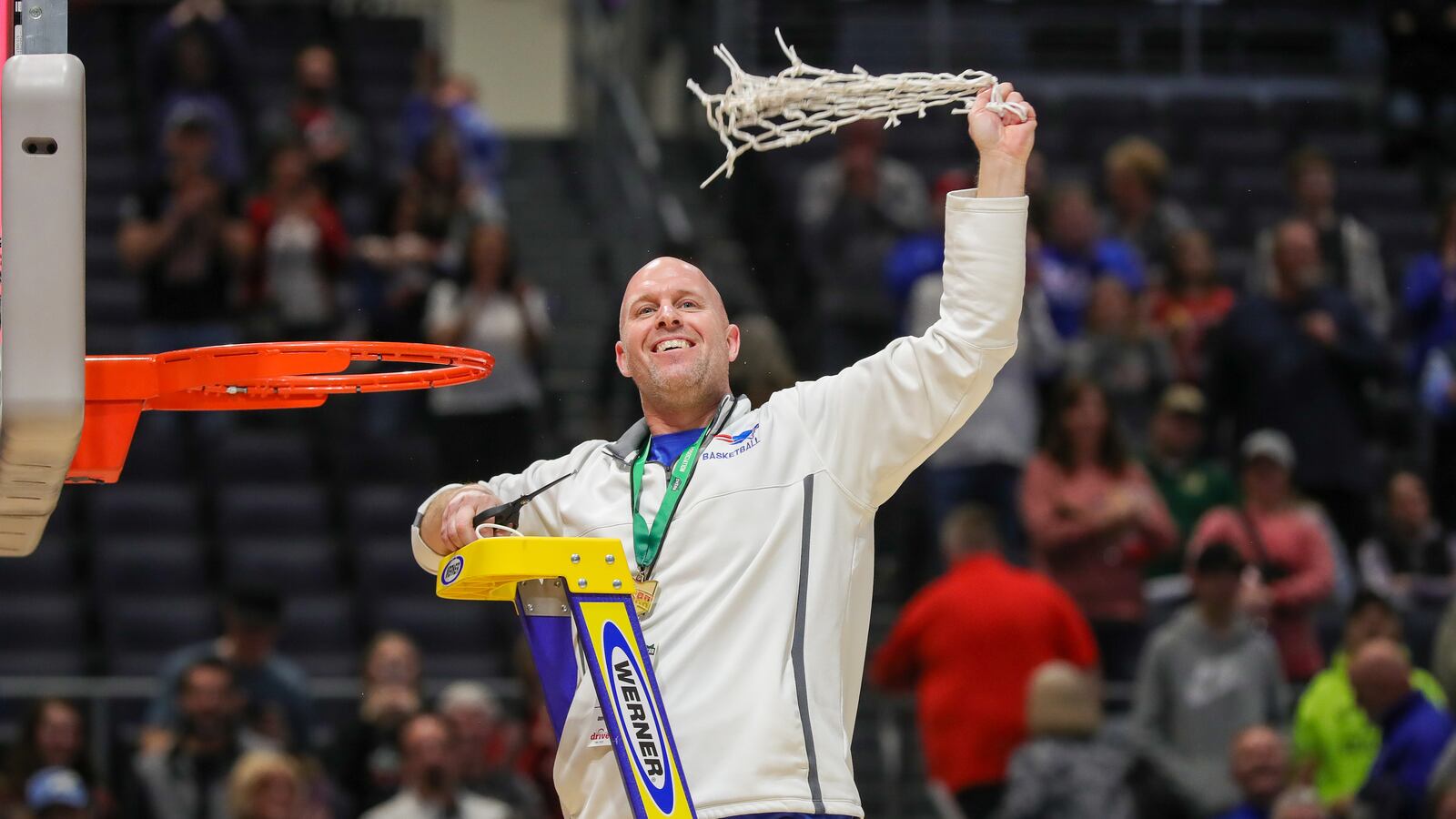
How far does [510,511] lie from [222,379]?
70 centimetres

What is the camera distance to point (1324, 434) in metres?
11.6

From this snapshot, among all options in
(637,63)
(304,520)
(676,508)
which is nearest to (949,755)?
(304,520)

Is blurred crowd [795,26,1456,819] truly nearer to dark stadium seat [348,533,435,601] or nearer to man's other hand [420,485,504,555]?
dark stadium seat [348,533,435,601]

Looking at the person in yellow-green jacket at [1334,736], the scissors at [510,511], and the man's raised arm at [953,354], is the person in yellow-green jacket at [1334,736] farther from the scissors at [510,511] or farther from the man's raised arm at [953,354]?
the scissors at [510,511]

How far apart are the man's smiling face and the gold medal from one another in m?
0.43

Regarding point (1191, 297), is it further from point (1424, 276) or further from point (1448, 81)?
point (1448, 81)

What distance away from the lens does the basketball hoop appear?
4383 millimetres

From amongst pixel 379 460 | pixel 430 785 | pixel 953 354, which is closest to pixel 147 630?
pixel 379 460

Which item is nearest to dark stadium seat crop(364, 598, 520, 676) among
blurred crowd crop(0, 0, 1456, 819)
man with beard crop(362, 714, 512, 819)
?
blurred crowd crop(0, 0, 1456, 819)

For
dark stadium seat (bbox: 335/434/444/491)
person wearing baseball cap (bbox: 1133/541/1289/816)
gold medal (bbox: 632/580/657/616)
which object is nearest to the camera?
gold medal (bbox: 632/580/657/616)

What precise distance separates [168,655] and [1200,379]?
530 centimetres

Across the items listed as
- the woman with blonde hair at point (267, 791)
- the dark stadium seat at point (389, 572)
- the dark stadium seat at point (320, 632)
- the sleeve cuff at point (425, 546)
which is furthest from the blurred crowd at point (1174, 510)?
the sleeve cuff at point (425, 546)

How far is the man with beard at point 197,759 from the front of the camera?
31.0ft

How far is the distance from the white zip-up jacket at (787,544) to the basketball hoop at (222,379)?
42 centimetres
